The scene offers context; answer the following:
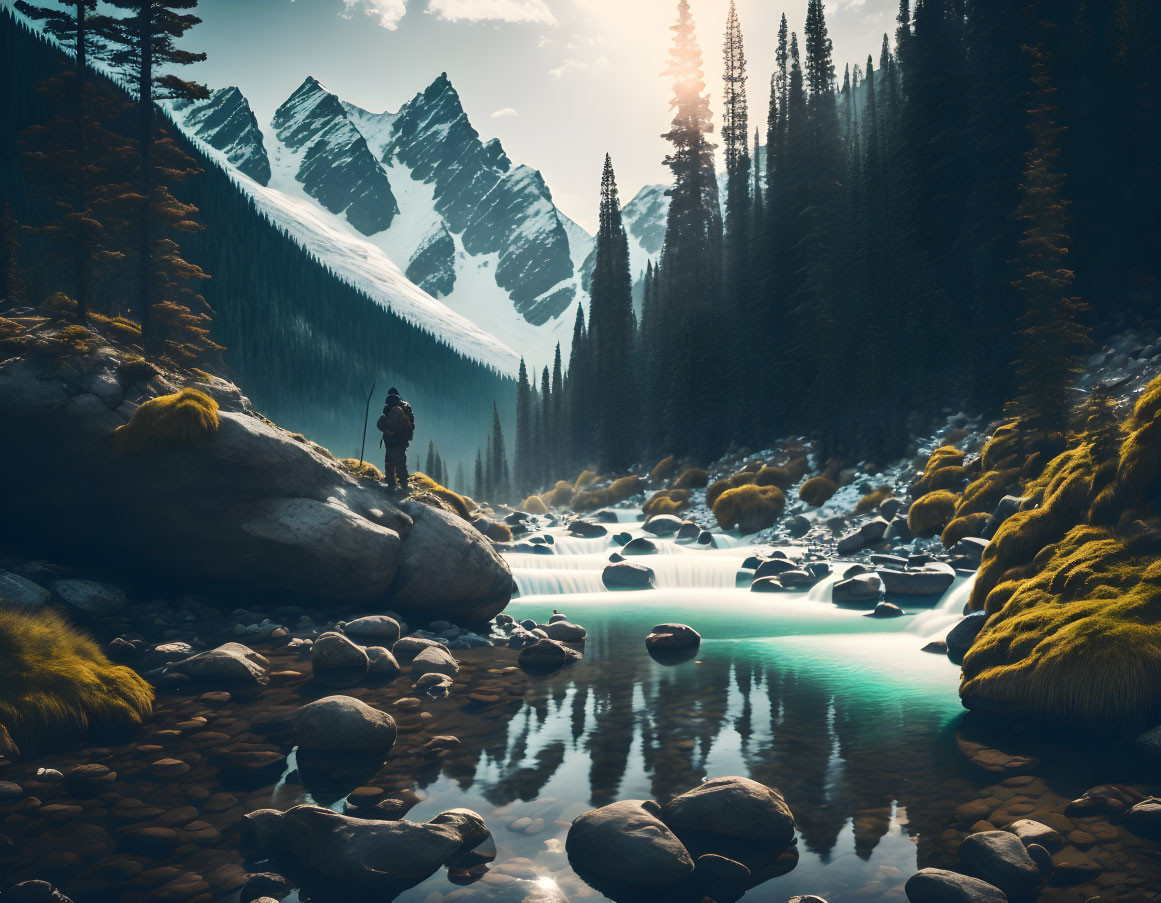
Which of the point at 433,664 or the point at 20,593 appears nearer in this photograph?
the point at 20,593

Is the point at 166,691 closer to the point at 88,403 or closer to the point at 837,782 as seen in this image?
the point at 88,403

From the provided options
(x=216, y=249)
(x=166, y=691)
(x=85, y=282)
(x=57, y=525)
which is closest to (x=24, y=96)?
(x=216, y=249)

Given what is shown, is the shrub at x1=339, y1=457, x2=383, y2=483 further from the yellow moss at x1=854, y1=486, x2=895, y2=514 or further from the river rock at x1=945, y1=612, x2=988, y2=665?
the yellow moss at x1=854, y1=486, x2=895, y2=514

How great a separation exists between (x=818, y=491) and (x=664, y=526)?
841 cm

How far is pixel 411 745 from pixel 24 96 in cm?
9852

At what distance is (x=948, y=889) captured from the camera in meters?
4.79

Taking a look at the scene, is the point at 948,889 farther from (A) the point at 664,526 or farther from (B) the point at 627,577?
(A) the point at 664,526

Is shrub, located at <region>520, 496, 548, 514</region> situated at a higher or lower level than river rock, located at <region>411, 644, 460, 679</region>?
higher

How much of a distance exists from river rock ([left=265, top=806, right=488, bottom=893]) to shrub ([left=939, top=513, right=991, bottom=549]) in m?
19.2

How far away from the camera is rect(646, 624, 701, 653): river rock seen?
44.8 ft

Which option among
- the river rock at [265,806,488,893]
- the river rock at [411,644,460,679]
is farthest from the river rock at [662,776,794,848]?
the river rock at [411,644,460,679]

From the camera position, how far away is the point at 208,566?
13273 millimetres

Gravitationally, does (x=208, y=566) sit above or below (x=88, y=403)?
below

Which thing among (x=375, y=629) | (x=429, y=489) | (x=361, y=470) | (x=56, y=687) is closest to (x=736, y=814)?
(x=56, y=687)
